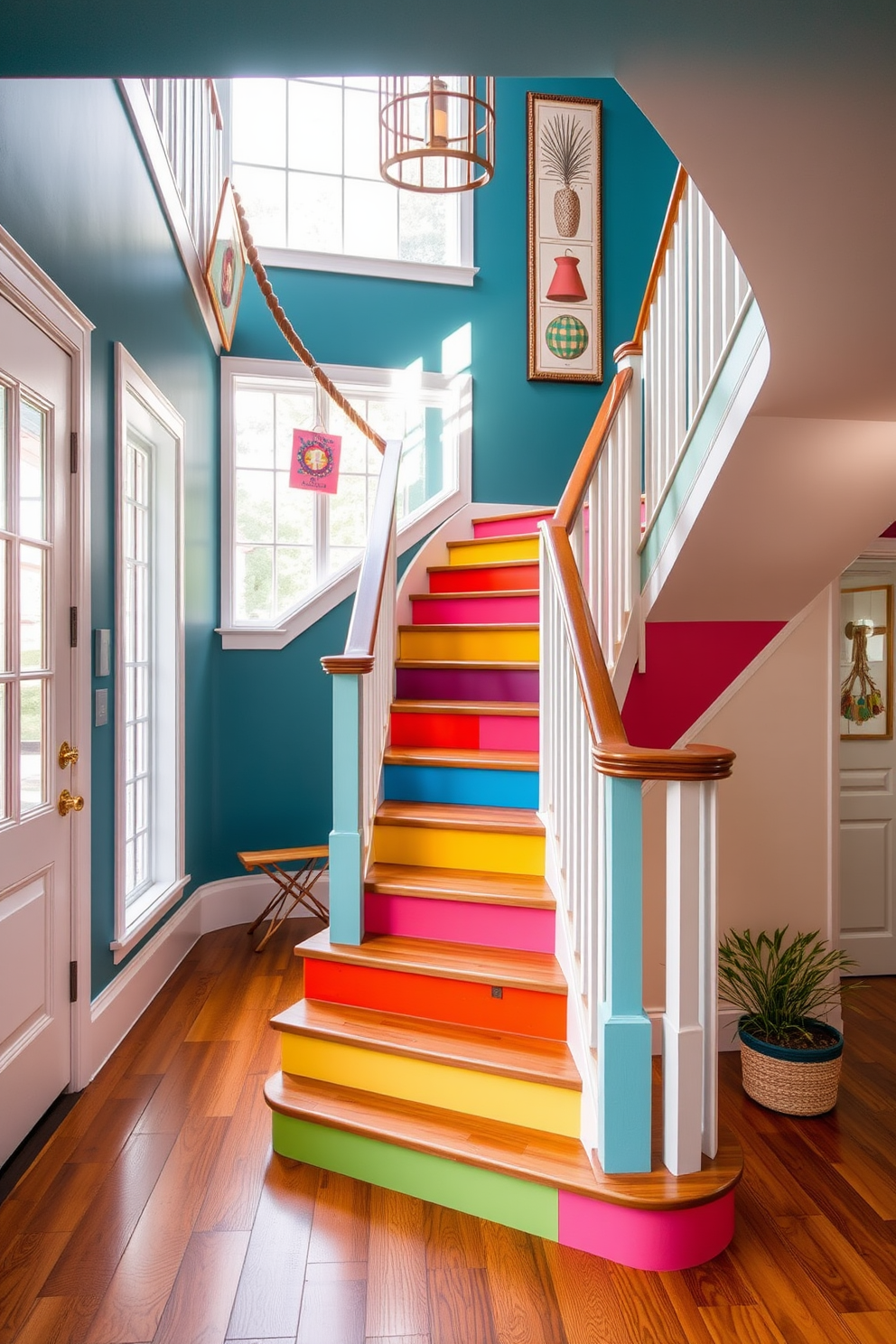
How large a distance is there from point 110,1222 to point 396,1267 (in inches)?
26.6

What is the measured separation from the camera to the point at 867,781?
4191 millimetres

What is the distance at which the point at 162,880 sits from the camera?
388cm

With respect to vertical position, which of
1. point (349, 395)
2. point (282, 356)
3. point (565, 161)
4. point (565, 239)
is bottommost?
point (349, 395)

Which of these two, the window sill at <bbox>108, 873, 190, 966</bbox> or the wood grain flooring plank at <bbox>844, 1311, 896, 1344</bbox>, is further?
the window sill at <bbox>108, 873, 190, 966</bbox>

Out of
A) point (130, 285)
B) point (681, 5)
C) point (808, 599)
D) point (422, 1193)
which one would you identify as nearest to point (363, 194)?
point (130, 285)

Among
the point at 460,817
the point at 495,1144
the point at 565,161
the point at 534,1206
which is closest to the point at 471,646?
the point at 460,817

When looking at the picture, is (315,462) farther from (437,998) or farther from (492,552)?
(437,998)

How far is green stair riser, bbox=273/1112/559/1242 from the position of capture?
2.05m

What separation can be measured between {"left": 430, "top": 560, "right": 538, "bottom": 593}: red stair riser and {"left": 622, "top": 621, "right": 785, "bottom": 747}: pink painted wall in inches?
36.2

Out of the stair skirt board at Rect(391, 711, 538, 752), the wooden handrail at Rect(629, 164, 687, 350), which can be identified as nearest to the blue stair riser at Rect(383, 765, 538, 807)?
the stair skirt board at Rect(391, 711, 538, 752)

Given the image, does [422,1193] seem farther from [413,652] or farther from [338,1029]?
[413,652]

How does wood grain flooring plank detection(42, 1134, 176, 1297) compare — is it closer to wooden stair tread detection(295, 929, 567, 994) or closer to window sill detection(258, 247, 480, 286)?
wooden stair tread detection(295, 929, 567, 994)

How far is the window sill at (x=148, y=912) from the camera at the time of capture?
3.06m

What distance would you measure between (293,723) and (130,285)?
7.53 feet
